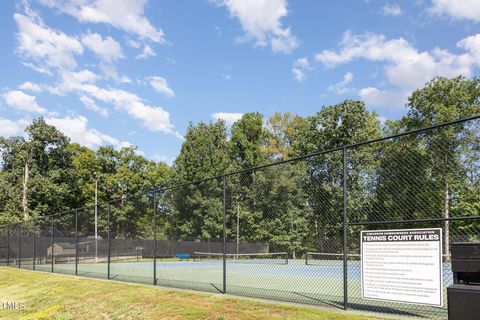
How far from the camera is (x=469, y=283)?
121 inches

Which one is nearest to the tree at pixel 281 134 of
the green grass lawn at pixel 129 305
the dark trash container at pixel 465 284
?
the green grass lawn at pixel 129 305

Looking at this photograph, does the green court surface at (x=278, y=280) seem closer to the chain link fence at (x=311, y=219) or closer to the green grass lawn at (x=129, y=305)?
the chain link fence at (x=311, y=219)

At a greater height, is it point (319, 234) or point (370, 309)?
point (319, 234)

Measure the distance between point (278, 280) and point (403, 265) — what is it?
7.55 metres

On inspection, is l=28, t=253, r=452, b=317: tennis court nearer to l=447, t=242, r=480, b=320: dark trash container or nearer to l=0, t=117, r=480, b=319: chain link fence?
l=0, t=117, r=480, b=319: chain link fence

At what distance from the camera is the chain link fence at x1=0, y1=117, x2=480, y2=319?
8.37 m

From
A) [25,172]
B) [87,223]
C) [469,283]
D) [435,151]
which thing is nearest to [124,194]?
[25,172]

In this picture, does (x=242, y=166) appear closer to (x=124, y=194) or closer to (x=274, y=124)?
(x=274, y=124)

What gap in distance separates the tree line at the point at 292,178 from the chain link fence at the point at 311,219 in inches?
1.9

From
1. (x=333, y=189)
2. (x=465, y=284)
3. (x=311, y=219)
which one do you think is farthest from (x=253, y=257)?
(x=465, y=284)

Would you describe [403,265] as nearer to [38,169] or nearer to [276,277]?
[276,277]

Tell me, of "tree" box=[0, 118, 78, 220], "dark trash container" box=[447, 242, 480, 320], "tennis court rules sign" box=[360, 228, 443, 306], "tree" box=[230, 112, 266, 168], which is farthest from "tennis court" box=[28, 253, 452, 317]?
"tree" box=[0, 118, 78, 220]

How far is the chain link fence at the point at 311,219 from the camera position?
8367 millimetres

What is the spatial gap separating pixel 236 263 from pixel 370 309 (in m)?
6.41
